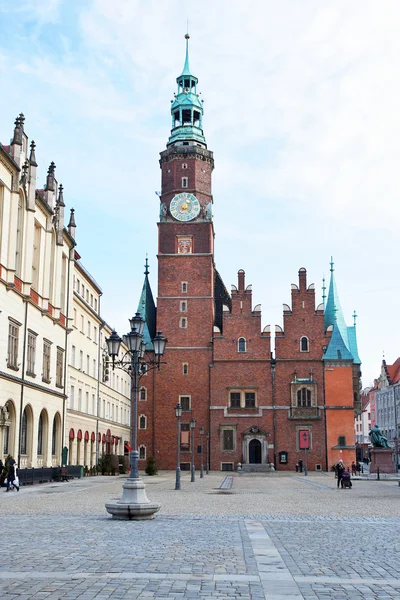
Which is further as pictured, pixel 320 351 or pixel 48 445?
pixel 320 351

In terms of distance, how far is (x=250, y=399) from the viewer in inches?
2734

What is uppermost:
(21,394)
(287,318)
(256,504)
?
(287,318)

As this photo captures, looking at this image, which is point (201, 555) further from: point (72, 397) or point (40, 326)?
point (72, 397)

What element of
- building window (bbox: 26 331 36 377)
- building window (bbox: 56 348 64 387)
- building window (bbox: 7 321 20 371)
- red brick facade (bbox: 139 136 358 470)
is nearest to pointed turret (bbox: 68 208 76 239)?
building window (bbox: 56 348 64 387)

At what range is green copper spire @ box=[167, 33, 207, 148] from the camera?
7569 cm

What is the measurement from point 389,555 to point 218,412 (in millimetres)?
57834

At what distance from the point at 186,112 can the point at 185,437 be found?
111ft

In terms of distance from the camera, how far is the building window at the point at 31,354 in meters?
36.5

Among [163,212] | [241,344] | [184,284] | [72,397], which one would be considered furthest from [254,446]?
[72,397]

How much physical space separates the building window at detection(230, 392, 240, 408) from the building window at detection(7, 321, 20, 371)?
37.5 m

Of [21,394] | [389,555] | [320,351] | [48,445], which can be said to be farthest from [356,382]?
[389,555]

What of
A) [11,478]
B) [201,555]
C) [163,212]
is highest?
[163,212]

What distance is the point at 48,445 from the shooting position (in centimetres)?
3994

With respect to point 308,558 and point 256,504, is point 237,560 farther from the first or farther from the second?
point 256,504
